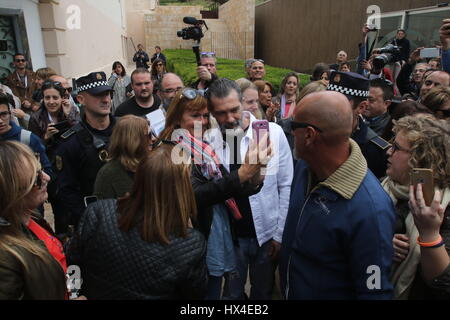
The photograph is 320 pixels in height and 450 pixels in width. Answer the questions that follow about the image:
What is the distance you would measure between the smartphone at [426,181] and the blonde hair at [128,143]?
1701mm

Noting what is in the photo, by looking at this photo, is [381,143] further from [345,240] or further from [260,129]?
[345,240]

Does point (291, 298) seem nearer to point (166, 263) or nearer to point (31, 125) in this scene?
point (166, 263)

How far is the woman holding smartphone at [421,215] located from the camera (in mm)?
1503

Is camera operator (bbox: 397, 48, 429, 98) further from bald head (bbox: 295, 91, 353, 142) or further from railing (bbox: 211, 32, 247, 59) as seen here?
railing (bbox: 211, 32, 247, 59)

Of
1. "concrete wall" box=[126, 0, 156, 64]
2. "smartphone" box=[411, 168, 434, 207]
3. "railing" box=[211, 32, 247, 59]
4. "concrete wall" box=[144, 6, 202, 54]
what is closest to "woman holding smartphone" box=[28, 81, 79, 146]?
"smartphone" box=[411, 168, 434, 207]

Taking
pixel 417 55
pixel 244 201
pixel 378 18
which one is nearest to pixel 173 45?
pixel 378 18

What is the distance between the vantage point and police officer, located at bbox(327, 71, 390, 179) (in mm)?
2701

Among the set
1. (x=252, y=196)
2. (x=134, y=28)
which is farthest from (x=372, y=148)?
(x=134, y=28)

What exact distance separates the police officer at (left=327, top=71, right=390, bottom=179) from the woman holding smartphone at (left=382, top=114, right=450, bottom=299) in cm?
83

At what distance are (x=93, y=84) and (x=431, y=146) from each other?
2.82m

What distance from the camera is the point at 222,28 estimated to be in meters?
24.9

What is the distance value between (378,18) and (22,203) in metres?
10.7

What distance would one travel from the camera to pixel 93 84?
3.07 meters

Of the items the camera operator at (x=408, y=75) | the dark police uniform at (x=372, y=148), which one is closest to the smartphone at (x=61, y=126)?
the dark police uniform at (x=372, y=148)
